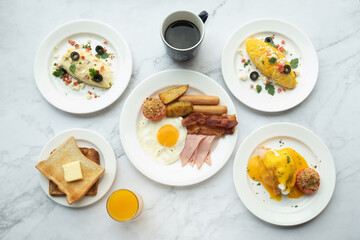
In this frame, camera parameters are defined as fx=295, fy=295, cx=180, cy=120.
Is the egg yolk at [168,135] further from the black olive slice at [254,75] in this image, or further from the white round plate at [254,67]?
the black olive slice at [254,75]

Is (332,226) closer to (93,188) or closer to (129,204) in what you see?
(129,204)

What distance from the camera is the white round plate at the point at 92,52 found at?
3.32 metres

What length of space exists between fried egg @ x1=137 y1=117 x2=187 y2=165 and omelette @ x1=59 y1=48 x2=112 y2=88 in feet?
2.08

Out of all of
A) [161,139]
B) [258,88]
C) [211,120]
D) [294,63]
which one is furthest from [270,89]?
[161,139]

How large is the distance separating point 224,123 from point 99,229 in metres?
1.85

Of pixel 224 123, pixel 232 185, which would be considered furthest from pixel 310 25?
pixel 232 185

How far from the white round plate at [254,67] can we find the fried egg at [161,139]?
2.50 feet

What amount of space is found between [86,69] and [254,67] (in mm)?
1912

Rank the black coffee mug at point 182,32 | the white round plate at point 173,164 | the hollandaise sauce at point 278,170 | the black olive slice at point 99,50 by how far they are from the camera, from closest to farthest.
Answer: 1. the black coffee mug at point 182,32
2. the hollandaise sauce at point 278,170
3. the white round plate at point 173,164
4. the black olive slice at point 99,50

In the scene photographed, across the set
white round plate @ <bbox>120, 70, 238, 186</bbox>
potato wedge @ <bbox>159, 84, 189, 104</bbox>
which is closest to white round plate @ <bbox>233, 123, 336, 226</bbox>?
white round plate @ <bbox>120, 70, 238, 186</bbox>

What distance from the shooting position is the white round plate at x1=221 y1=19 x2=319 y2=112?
332 centimetres

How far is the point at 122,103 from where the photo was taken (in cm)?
340

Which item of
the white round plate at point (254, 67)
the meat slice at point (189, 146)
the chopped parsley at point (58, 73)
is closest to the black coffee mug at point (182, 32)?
the white round plate at point (254, 67)

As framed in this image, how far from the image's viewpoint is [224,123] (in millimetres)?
3211
